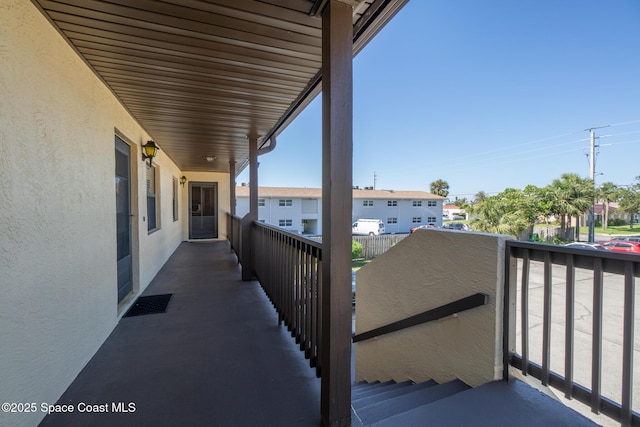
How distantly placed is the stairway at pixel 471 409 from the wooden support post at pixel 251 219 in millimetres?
3286

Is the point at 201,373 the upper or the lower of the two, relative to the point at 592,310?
lower

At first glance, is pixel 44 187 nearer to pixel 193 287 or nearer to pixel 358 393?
pixel 358 393

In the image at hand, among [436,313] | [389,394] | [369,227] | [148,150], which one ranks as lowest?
[369,227]

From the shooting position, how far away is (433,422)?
54.2 inches

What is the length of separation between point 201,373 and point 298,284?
37.0 inches

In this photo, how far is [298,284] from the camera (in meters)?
2.38

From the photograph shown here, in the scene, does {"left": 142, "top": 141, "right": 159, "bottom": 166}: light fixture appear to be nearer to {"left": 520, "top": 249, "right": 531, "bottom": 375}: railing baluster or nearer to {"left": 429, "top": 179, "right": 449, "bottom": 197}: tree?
{"left": 520, "top": 249, "right": 531, "bottom": 375}: railing baluster

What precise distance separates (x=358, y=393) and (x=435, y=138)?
135 feet

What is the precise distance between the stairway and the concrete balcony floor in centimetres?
41

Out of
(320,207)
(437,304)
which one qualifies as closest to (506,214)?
(320,207)

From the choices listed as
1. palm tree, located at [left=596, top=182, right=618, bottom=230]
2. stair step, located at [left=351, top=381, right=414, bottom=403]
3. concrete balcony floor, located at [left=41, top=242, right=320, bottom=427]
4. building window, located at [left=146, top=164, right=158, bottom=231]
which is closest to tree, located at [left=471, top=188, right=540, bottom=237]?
palm tree, located at [left=596, top=182, right=618, bottom=230]

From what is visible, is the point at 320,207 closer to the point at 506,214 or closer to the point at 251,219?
the point at 506,214

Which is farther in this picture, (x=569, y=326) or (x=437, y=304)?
(x=437, y=304)

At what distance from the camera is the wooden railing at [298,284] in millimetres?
2025
